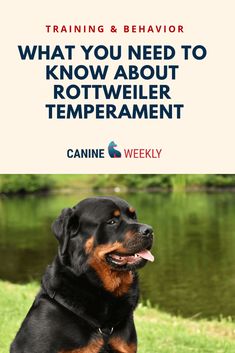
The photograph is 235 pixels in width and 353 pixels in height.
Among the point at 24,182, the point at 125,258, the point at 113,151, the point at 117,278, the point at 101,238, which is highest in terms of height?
the point at 101,238

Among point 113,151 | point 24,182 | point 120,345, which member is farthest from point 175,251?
point 24,182

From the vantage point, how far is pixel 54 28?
32.3ft

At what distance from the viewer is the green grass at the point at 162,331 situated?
862cm

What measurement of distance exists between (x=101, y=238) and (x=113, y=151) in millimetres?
5400

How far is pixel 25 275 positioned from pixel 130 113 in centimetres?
1147

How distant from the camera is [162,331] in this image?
30.9 ft

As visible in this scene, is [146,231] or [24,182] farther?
[24,182]

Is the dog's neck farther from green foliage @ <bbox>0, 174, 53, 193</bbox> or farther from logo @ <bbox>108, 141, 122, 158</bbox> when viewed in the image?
green foliage @ <bbox>0, 174, 53, 193</bbox>

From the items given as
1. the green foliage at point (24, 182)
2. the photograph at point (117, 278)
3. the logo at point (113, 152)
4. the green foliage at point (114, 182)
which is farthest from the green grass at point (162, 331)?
the green foliage at point (24, 182)

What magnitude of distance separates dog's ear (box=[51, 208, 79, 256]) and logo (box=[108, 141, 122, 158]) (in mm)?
5143

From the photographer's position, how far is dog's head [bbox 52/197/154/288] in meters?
5.20

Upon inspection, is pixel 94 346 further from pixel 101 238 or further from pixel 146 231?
pixel 146 231

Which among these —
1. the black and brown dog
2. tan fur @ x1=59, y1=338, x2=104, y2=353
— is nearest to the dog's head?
the black and brown dog

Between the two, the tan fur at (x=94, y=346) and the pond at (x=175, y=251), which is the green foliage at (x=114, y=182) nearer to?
the pond at (x=175, y=251)
